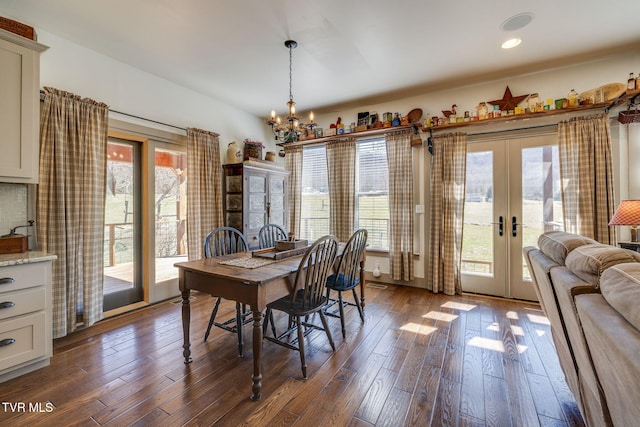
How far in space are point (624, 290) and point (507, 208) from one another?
3.10 m

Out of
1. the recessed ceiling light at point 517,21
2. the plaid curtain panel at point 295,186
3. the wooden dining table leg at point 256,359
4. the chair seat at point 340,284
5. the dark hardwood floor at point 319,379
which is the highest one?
the recessed ceiling light at point 517,21

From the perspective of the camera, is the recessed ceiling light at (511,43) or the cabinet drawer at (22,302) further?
the recessed ceiling light at (511,43)

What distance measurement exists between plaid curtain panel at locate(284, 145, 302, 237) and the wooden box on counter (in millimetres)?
3268

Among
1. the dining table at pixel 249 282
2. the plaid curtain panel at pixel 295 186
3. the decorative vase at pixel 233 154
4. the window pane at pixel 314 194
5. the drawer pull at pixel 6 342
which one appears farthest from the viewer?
the plaid curtain panel at pixel 295 186

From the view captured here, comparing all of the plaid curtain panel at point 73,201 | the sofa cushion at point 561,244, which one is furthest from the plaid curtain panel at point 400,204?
the plaid curtain panel at point 73,201

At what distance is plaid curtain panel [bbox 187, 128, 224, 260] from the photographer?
373 centimetres

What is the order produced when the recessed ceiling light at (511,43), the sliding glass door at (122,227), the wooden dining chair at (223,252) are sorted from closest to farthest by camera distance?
the wooden dining chair at (223,252), the recessed ceiling light at (511,43), the sliding glass door at (122,227)

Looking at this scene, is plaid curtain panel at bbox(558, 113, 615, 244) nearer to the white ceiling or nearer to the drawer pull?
the white ceiling

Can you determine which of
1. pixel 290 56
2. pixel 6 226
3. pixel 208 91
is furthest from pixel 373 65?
pixel 6 226

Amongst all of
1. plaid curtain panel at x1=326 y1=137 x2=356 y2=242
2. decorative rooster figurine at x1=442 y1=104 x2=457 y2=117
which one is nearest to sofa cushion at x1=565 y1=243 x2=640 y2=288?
decorative rooster figurine at x1=442 y1=104 x2=457 y2=117

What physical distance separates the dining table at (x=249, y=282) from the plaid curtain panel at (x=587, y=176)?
127 inches

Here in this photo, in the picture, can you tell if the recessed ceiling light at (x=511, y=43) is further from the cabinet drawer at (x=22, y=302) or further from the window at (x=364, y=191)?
the cabinet drawer at (x=22, y=302)

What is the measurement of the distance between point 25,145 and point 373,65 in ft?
10.8

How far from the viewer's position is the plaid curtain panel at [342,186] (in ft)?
14.6
